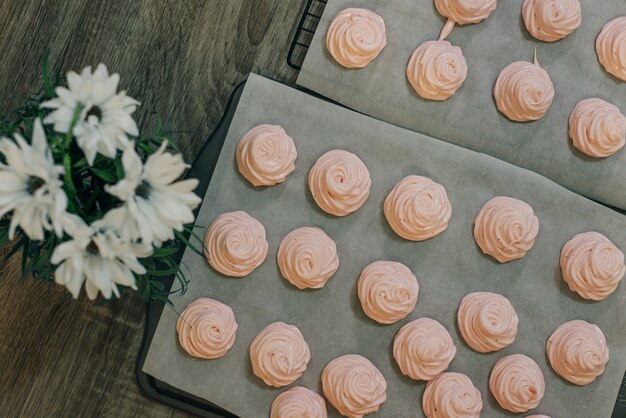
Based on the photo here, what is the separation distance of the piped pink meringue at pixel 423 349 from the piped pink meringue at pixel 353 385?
0.07 meters

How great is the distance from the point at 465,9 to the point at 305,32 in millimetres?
446

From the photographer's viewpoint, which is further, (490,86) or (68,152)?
(490,86)

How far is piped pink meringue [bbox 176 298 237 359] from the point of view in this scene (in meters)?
1.42

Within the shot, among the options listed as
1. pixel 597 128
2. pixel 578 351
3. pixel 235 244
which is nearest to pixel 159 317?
pixel 235 244

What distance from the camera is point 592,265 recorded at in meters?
1.45

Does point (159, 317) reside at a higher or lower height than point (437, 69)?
lower

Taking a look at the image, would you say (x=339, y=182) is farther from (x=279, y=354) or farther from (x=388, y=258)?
(x=279, y=354)

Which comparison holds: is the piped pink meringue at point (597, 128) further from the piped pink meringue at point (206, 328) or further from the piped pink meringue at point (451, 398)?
the piped pink meringue at point (206, 328)

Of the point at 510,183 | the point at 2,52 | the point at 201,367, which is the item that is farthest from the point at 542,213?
the point at 2,52

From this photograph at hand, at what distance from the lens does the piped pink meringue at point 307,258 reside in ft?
4.71

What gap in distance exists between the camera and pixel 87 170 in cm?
117

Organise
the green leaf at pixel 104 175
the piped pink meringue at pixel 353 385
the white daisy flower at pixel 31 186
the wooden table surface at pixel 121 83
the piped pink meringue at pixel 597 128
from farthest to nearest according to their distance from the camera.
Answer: the wooden table surface at pixel 121 83 → the piped pink meringue at pixel 597 128 → the piped pink meringue at pixel 353 385 → the green leaf at pixel 104 175 → the white daisy flower at pixel 31 186

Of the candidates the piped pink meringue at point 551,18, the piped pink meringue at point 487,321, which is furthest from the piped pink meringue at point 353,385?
the piped pink meringue at point 551,18

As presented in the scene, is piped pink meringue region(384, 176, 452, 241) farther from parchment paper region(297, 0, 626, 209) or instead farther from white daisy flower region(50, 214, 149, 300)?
white daisy flower region(50, 214, 149, 300)
